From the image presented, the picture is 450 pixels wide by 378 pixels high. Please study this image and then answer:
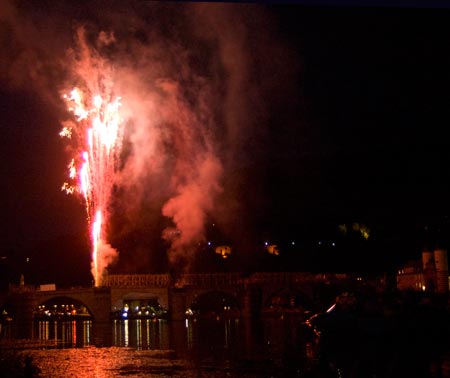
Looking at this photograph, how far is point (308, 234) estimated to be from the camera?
65.5m

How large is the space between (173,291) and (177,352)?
63.6 feet

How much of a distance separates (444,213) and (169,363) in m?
35.0

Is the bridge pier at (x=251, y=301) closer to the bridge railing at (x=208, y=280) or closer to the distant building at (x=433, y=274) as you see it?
the bridge railing at (x=208, y=280)

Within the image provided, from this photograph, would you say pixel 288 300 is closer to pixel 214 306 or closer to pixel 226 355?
pixel 214 306

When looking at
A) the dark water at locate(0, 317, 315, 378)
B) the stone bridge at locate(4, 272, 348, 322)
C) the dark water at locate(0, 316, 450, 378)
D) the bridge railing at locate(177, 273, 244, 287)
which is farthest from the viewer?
the bridge railing at locate(177, 273, 244, 287)

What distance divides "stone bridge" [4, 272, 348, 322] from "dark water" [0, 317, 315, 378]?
228 inches

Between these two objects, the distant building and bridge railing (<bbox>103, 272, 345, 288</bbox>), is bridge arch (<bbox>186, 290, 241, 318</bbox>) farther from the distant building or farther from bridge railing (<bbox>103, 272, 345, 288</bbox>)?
the distant building

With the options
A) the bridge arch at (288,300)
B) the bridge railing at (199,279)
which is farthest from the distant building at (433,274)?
the bridge arch at (288,300)

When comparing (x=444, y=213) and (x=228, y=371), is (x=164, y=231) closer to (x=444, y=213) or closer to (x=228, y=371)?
(x=444, y=213)

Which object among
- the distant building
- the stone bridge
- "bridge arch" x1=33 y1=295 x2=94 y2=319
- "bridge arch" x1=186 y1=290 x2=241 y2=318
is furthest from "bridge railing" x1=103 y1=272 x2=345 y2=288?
"bridge arch" x1=33 y1=295 x2=94 y2=319

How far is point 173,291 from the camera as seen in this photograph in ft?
141

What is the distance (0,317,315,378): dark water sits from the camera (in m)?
18.7

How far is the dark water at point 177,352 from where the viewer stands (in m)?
18.7

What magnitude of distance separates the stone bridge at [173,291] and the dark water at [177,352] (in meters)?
5.80
